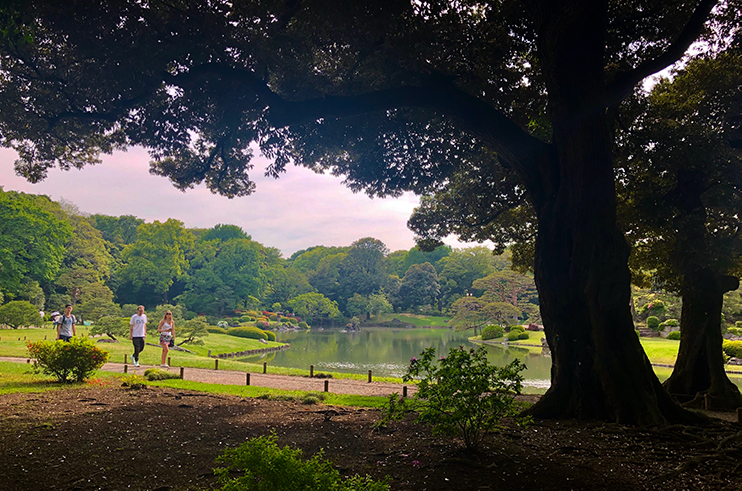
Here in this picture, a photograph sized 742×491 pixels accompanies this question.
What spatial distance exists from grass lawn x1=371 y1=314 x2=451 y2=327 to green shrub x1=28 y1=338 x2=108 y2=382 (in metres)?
49.4

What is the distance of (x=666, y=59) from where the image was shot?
5.41m

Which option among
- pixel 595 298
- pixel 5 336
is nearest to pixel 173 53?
pixel 595 298

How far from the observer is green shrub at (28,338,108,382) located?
796 cm

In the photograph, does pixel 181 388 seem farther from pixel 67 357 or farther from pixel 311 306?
pixel 311 306

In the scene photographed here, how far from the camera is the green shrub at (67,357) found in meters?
7.96

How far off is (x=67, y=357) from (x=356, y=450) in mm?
6756

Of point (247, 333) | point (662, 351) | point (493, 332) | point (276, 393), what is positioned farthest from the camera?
point (493, 332)

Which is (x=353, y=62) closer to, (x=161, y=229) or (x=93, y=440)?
(x=93, y=440)

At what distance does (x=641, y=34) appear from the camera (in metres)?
7.61

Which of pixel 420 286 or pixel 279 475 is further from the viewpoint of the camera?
pixel 420 286

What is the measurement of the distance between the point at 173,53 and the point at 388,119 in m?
4.09

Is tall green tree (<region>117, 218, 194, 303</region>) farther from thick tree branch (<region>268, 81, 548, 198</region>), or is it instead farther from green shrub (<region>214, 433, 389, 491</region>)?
green shrub (<region>214, 433, 389, 491</region>)

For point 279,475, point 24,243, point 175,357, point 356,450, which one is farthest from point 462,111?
point 24,243

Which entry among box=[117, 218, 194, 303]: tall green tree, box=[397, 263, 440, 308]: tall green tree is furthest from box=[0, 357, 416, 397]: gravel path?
box=[397, 263, 440, 308]: tall green tree
